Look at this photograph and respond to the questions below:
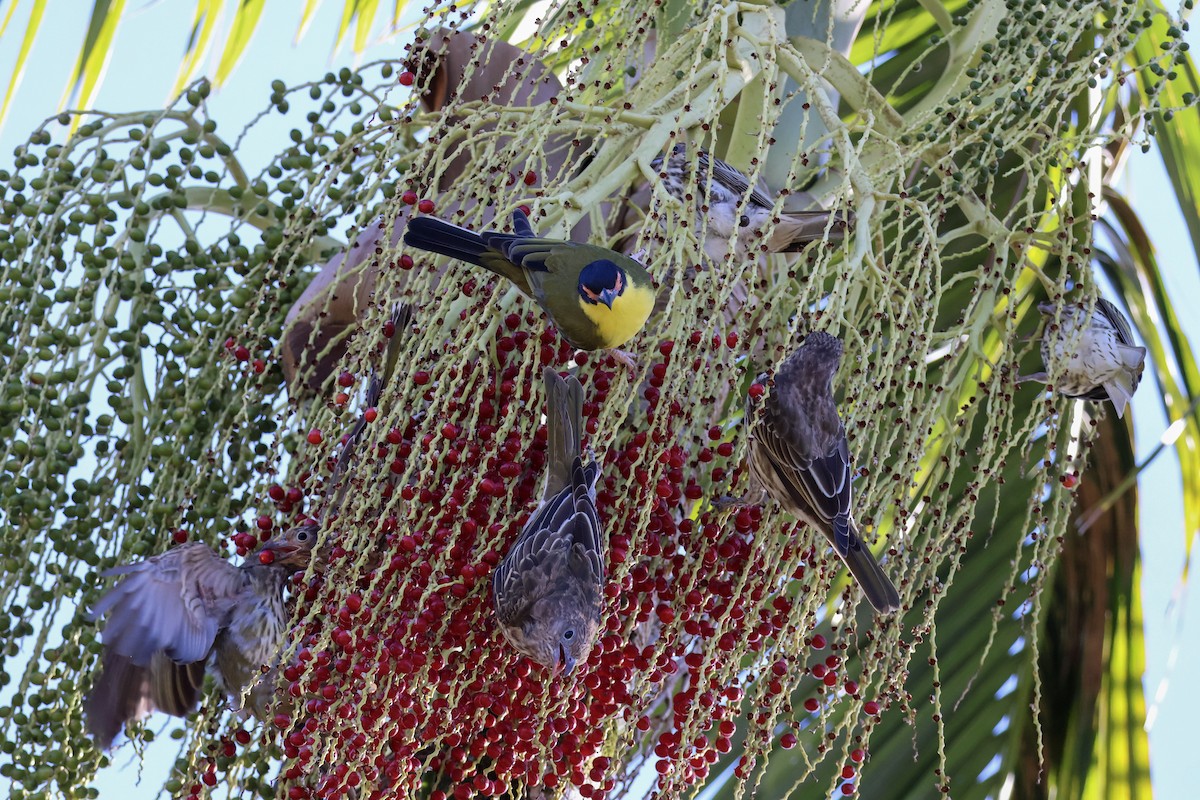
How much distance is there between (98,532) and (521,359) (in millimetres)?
658

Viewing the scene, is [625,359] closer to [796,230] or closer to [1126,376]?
[796,230]

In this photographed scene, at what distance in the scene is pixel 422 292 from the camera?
152 centimetres

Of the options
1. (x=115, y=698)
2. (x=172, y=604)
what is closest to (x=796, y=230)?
(x=172, y=604)

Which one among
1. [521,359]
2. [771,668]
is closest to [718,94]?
[521,359]

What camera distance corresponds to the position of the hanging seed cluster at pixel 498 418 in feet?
4.56

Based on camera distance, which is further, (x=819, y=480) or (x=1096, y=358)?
(x=1096, y=358)

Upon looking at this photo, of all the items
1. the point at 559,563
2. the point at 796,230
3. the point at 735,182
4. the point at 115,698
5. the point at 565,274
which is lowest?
the point at 115,698

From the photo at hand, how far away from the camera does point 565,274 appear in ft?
4.63

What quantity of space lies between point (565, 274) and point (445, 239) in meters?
0.15

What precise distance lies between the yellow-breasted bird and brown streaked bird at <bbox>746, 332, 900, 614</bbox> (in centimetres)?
18

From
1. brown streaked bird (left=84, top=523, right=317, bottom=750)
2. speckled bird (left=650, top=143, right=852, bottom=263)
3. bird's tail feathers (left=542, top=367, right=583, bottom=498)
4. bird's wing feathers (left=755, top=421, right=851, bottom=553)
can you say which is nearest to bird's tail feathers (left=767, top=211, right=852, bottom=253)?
speckled bird (left=650, top=143, right=852, bottom=263)

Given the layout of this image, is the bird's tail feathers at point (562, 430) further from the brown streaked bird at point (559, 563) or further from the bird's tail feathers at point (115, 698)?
the bird's tail feathers at point (115, 698)

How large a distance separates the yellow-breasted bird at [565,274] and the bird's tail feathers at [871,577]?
34 centimetres

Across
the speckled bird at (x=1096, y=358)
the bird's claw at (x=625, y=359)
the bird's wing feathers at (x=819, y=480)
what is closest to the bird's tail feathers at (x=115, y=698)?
the bird's claw at (x=625, y=359)
